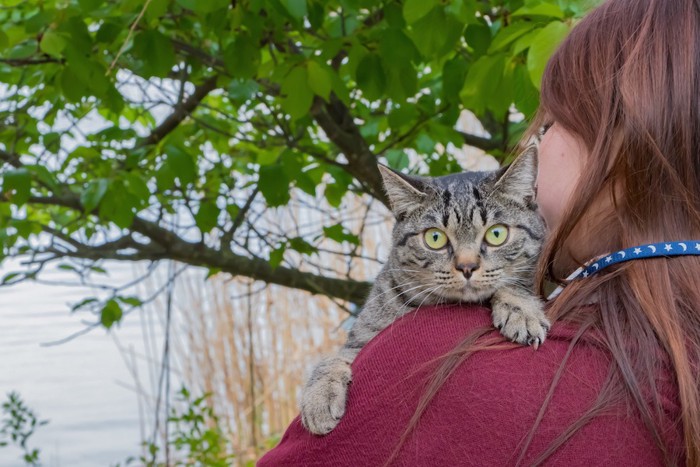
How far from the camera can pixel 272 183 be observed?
9.29 ft

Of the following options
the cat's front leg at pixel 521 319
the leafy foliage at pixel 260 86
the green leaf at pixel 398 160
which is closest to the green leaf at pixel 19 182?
the leafy foliage at pixel 260 86

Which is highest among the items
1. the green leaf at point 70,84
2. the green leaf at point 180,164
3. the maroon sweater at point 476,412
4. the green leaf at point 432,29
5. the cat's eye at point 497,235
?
the green leaf at point 70,84

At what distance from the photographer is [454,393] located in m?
1.28

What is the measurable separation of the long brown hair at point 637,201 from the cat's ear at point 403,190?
0.42 m

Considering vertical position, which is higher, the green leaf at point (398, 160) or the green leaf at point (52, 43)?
the green leaf at point (52, 43)

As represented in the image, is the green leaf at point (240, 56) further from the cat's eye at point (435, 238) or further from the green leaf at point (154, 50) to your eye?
the cat's eye at point (435, 238)

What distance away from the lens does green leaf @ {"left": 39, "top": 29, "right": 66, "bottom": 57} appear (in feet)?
7.95

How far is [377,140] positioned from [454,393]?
249cm

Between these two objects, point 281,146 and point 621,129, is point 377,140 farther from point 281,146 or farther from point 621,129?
point 621,129

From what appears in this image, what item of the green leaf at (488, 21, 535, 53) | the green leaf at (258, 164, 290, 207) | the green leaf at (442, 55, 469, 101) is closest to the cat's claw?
the green leaf at (488, 21, 535, 53)

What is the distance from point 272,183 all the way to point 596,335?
1.66 metres

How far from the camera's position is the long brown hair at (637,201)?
126cm

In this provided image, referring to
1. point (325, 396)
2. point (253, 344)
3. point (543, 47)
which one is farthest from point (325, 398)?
point (253, 344)

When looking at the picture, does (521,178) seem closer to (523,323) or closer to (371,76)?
(523,323)
